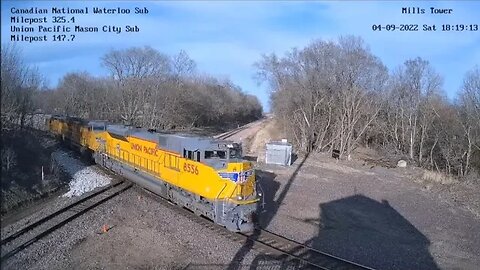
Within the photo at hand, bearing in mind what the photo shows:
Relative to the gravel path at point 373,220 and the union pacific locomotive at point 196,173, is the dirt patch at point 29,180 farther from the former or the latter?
the gravel path at point 373,220

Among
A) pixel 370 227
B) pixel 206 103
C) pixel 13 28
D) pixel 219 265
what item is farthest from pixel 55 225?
pixel 206 103

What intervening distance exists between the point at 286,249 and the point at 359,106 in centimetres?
2983

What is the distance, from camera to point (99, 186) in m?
19.9

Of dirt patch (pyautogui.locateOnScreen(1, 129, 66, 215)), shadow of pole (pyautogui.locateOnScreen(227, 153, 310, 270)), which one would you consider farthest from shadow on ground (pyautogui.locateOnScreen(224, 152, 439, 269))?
dirt patch (pyautogui.locateOnScreen(1, 129, 66, 215))

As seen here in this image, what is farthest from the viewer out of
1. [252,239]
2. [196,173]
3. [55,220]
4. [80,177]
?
[80,177]

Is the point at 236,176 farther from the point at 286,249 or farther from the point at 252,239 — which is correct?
the point at 286,249

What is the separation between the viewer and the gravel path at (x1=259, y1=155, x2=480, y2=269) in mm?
13172

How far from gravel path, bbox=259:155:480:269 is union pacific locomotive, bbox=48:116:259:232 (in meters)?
2.44

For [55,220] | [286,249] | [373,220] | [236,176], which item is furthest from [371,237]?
[55,220]

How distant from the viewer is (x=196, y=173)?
13.9m

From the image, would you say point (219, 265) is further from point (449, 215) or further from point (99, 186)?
point (449, 215)

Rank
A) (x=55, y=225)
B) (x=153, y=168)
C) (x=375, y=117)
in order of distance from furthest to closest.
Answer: (x=375, y=117), (x=153, y=168), (x=55, y=225)

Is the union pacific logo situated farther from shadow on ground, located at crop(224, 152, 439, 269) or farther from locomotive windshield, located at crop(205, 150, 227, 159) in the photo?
shadow on ground, located at crop(224, 152, 439, 269)

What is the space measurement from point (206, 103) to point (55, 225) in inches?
1971
